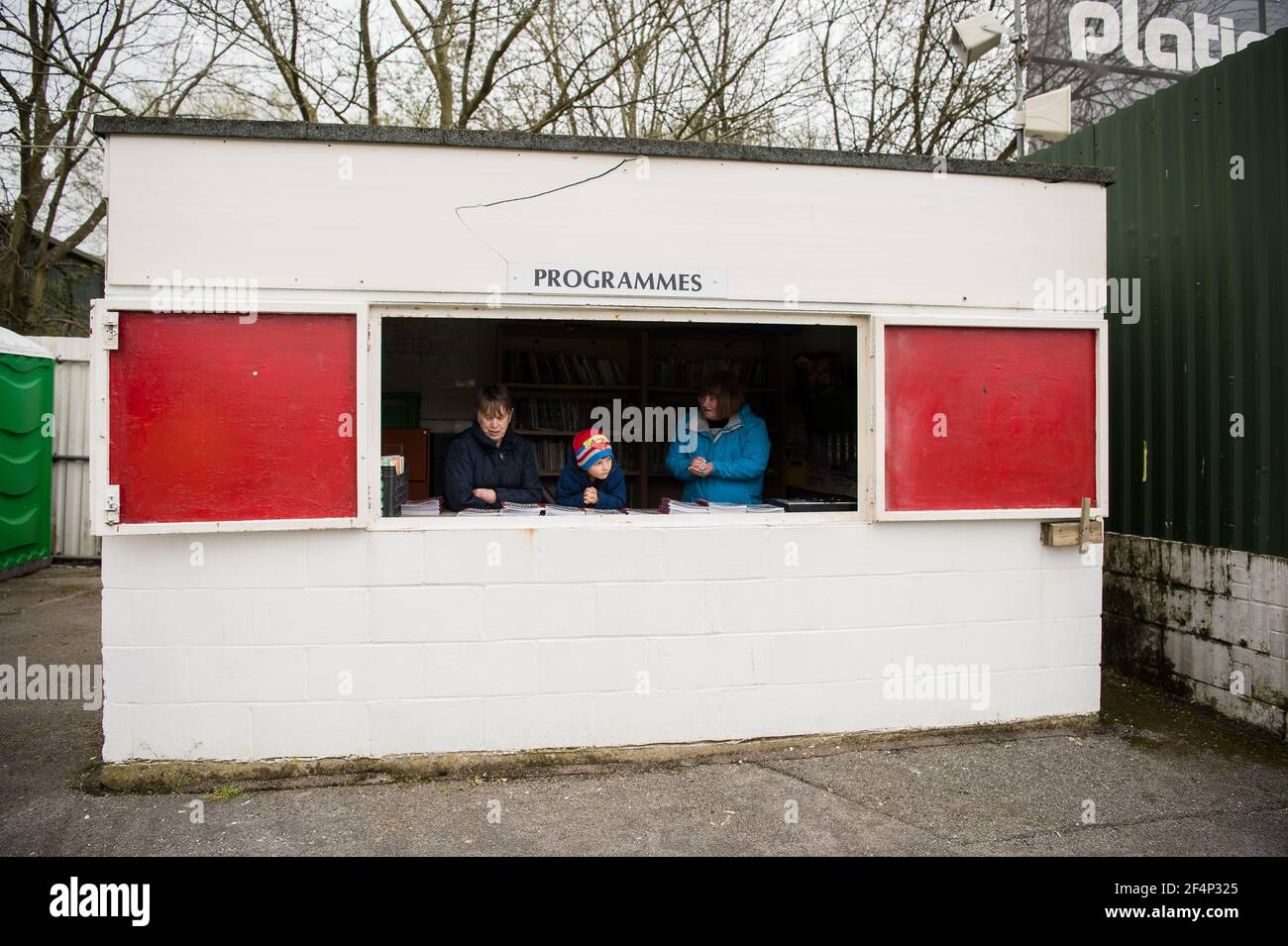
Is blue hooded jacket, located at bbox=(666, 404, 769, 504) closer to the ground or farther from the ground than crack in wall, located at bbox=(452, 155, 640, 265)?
closer to the ground

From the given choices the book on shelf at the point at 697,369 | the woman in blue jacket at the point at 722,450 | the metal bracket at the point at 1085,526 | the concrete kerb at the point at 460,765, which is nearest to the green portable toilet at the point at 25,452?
the concrete kerb at the point at 460,765

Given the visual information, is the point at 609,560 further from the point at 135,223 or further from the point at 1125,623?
the point at 1125,623

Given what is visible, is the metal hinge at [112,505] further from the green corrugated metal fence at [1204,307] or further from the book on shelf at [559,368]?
the green corrugated metal fence at [1204,307]

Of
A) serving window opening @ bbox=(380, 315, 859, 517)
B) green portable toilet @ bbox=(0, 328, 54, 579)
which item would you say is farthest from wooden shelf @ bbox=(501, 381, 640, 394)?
green portable toilet @ bbox=(0, 328, 54, 579)

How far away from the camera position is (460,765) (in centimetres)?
408

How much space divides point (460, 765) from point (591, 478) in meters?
1.61

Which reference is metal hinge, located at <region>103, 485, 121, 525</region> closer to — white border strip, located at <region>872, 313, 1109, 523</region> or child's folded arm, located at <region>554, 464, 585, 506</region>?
child's folded arm, located at <region>554, 464, 585, 506</region>

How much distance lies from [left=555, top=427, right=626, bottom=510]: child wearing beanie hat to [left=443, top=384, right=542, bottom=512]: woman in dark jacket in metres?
0.16

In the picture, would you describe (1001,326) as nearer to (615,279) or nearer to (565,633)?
(615,279)

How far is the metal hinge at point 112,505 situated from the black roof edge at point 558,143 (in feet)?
4.79

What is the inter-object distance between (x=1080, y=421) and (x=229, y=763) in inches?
167

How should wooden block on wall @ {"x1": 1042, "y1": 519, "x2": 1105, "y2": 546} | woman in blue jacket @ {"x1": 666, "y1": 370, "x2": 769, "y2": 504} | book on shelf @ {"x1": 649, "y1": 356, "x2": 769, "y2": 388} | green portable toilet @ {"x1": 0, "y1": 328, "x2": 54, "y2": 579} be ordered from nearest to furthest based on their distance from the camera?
wooden block on wall @ {"x1": 1042, "y1": 519, "x2": 1105, "y2": 546}, woman in blue jacket @ {"x1": 666, "y1": 370, "x2": 769, "y2": 504}, book on shelf @ {"x1": 649, "y1": 356, "x2": 769, "y2": 388}, green portable toilet @ {"x1": 0, "y1": 328, "x2": 54, "y2": 579}

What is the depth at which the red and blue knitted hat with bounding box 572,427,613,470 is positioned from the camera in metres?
4.86

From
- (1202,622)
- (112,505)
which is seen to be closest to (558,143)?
(112,505)
